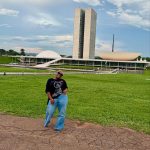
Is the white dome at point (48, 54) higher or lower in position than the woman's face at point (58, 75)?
higher

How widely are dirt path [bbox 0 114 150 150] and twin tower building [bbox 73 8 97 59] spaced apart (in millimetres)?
→ 127394

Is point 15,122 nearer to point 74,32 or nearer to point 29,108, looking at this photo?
point 29,108

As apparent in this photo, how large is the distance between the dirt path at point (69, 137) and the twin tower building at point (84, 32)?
127 metres

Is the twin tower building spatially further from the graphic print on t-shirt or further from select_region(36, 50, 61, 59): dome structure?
the graphic print on t-shirt

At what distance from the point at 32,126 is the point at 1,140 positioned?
1574mm

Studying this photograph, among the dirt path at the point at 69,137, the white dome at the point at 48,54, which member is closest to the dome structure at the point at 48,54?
the white dome at the point at 48,54

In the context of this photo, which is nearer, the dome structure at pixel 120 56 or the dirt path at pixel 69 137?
the dirt path at pixel 69 137

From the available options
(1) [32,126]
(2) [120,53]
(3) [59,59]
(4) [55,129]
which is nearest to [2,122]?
(1) [32,126]

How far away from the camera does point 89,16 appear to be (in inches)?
5315

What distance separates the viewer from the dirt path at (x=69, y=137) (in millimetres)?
7379

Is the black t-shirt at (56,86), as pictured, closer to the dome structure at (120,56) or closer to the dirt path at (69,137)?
the dirt path at (69,137)

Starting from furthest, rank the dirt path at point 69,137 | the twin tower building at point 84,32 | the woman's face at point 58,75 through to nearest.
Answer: the twin tower building at point 84,32
the woman's face at point 58,75
the dirt path at point 69,137

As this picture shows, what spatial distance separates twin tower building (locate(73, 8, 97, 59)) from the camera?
136 m

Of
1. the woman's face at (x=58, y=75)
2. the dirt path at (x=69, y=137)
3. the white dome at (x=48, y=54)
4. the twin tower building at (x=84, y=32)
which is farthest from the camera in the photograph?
the white dome at (x=48, y=54)
